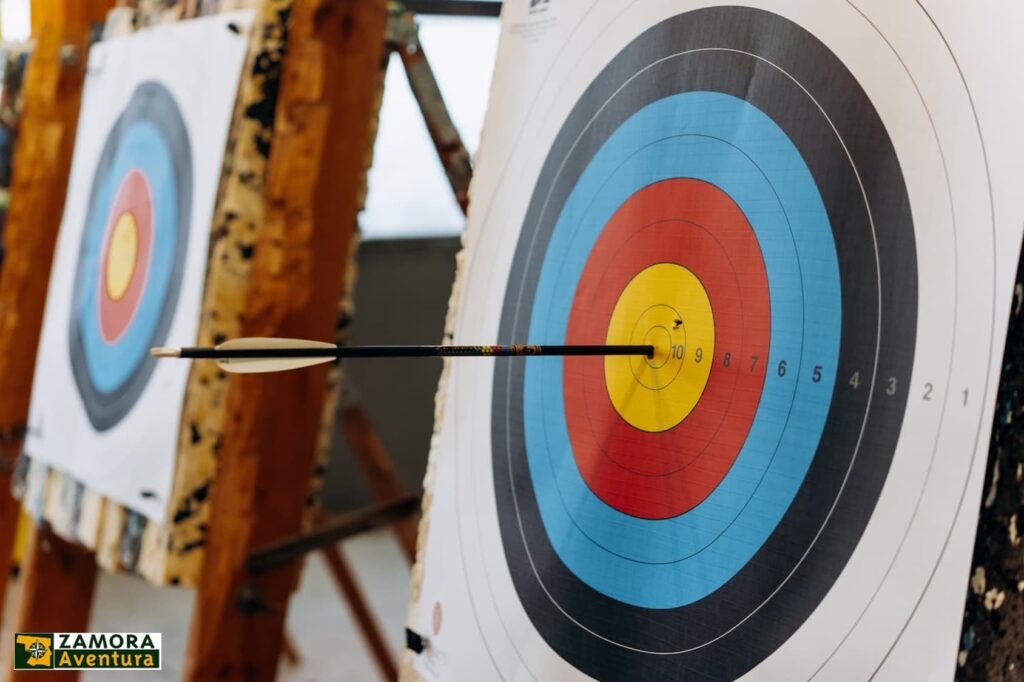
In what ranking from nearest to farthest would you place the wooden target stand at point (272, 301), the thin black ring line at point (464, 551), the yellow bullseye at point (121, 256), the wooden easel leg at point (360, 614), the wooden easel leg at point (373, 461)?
the thin black ring line at point (464, 551)
the wooden target stand at point (272, 301)
the yellow bullseye at point (121, 256)
the wooden easel leg at point (373, 461)
the wooden easel leg at point (360, 614)

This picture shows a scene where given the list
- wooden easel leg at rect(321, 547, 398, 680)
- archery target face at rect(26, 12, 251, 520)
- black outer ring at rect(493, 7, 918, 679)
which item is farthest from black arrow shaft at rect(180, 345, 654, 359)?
wooden easel leg at rect(321, 547, 398, 680)

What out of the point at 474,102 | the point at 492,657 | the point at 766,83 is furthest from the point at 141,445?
the point at 474,102

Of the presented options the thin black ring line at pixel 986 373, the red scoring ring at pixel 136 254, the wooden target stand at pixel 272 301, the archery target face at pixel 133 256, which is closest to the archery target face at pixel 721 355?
the thin black ring line at pixel 986 373

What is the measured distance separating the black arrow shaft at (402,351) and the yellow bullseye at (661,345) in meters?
0.02

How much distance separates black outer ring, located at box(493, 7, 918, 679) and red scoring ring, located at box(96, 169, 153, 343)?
80 centimetres

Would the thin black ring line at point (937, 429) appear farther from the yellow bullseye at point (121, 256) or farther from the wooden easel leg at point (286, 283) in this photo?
the yellow bullseye at point (121, 256)

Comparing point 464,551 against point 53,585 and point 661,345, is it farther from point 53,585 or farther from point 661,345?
point 53,585

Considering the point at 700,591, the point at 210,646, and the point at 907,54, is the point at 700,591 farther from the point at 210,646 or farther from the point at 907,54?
the point at 210,646

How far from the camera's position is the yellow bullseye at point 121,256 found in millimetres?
1502

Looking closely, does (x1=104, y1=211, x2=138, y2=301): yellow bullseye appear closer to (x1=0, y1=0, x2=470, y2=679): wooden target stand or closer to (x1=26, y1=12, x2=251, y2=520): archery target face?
(x1=26, y1=12, x2=251, y2=520): archery target face

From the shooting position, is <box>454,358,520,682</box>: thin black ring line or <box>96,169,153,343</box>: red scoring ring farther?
<box>96,169,153,343</box>: red scoring ring

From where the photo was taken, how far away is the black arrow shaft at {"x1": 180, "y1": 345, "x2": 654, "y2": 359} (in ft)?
2.25

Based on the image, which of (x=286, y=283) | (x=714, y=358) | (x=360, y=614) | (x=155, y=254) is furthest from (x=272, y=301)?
(x=360, y=614)

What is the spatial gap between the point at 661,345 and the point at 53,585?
1.18 m
